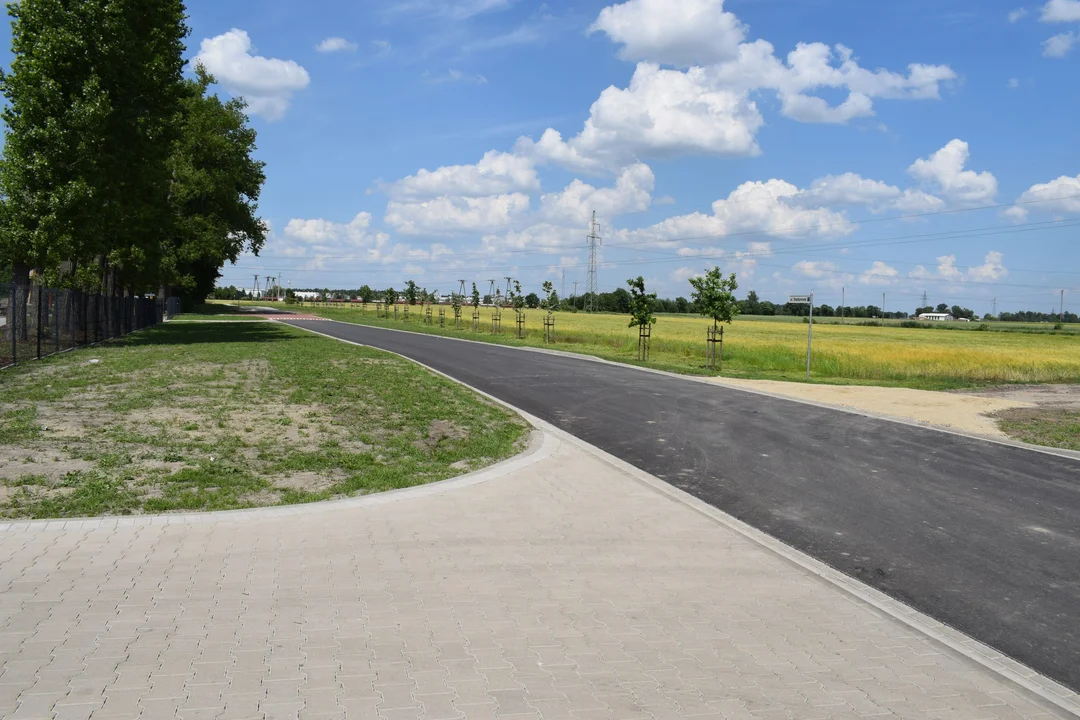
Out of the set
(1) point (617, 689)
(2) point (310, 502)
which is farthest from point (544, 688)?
(2) point (310, 502)

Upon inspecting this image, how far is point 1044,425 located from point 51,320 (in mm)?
24116

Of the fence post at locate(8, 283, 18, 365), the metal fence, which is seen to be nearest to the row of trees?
the metal fence

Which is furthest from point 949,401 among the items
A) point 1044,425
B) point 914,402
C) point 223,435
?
point 223,435

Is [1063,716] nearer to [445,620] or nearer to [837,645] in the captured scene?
[837,645]

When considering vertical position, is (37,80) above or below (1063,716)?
above

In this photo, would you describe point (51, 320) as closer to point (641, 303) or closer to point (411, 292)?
point (641, 303)

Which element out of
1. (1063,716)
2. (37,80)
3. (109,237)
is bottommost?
(1063,716)

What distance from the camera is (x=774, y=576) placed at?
553 cm

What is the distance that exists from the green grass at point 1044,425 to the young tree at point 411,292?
62.6m

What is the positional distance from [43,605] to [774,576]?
471 centimetres

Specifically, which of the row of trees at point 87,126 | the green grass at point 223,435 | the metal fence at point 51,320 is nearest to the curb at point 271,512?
the green grass at point 223,435

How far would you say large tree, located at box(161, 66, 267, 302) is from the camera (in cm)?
4297

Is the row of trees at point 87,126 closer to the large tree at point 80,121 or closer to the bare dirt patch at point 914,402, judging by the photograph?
the large tree at point 80,121

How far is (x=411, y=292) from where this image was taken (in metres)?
75.9
